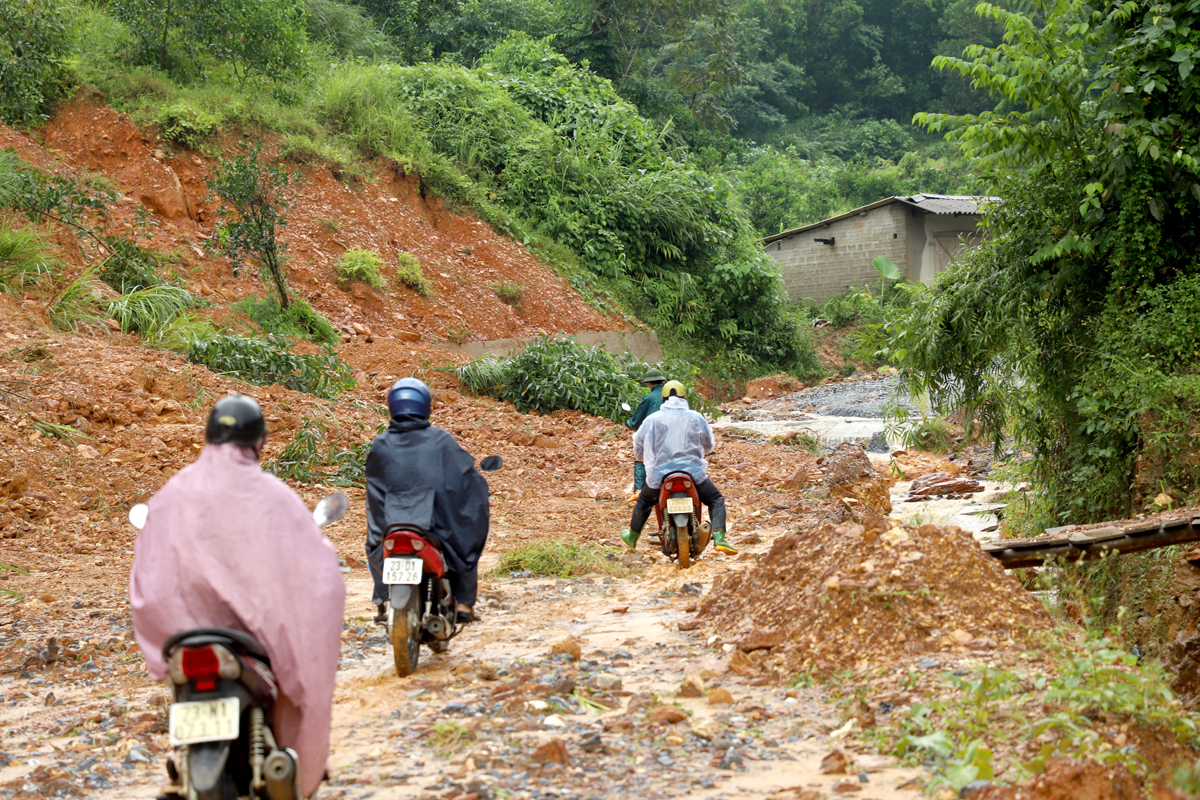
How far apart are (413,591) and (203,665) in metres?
2.35

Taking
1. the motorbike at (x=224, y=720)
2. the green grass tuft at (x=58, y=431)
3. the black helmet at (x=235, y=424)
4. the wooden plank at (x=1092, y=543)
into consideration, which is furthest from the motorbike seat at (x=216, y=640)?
the green grass tuft at (x=58, y=431)

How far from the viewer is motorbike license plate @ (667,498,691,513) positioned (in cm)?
793

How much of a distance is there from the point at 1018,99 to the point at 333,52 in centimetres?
2250

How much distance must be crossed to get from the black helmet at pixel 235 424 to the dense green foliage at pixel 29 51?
50.9 feet

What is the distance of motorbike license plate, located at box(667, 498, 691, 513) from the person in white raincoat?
203 mm

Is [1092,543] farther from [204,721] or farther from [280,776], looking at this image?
[204,721]

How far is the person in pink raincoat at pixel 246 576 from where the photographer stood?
3006 mm

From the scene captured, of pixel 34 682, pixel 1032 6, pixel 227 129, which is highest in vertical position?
pixel 227 129

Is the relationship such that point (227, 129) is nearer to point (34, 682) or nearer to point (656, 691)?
point (34, 682)

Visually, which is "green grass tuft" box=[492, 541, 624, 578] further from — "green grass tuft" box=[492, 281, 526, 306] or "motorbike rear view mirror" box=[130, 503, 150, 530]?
"green grass tuft" box=[492, 281, 526, 306]

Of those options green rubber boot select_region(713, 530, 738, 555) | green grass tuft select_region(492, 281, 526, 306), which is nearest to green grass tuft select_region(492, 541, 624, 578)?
green rubber boot select_region(713, 530, 738, 555)

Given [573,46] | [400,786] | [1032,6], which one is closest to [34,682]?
[400,786]

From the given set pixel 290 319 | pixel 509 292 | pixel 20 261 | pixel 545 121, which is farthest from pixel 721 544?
Answer: pixel 545 121

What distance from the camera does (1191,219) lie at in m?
7.50
